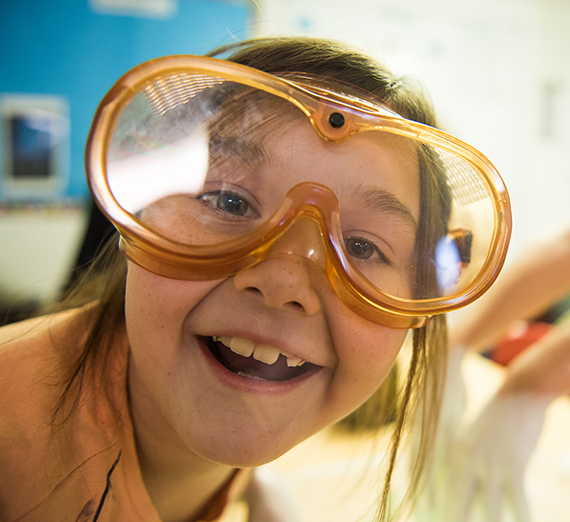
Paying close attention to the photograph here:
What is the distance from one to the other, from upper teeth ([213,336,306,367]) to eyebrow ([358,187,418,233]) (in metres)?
0.16

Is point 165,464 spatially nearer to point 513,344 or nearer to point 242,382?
point 242,382

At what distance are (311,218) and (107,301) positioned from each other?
292mm

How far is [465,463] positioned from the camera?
70cm

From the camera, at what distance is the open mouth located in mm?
399

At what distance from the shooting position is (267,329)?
382mm

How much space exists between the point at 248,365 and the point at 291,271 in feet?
0.35

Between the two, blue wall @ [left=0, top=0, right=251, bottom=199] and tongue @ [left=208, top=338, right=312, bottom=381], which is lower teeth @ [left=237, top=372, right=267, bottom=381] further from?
blue wall @ [left=0, top=0, right=251, bottom=199]

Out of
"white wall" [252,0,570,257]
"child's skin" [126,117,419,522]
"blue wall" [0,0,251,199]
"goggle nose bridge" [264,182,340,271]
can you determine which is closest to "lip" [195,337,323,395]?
"child's skin" [126,117,419,522]

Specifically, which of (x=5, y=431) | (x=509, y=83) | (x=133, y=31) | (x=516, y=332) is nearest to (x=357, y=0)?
(x=509, y=83)

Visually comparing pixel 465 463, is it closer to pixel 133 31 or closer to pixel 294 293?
pixel 294 293

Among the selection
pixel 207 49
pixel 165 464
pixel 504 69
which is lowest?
pixel 165 464

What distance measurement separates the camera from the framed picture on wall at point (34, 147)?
1.70 m

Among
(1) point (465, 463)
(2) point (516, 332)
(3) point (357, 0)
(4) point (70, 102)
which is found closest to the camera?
(1) point (465, 463)

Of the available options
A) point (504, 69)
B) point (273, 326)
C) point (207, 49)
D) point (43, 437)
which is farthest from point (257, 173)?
point (504, 69)
